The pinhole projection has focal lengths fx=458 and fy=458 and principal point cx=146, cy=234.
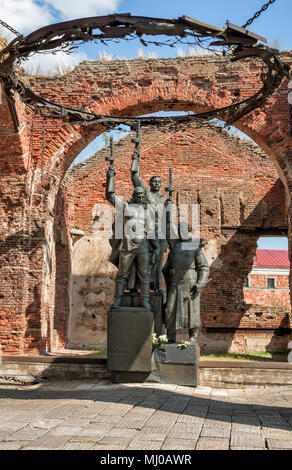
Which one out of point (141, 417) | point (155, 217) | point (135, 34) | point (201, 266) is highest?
point (135, 34)

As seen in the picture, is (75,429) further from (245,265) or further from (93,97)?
(245,265)

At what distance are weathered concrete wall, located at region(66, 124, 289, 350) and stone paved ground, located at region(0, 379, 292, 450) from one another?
695 cm

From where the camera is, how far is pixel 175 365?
643 centimetres

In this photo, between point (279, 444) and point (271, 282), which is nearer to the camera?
point (279, 444)

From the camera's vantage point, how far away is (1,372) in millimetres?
7355

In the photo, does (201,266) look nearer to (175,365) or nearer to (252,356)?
(175,365)

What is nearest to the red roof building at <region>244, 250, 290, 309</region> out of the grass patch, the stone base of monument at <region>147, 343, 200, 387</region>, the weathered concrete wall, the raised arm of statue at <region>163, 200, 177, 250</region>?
the weathered concrete wall

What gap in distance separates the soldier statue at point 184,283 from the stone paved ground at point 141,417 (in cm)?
95

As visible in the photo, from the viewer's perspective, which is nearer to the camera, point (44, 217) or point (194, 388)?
point (194, 388)

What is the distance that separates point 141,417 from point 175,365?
2219 millimetres

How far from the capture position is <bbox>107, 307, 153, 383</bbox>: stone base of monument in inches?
246

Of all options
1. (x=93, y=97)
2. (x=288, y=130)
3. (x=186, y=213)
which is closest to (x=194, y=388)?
(x=288, y=130)

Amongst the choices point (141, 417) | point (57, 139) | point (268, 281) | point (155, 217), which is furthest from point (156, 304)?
point (268, 281)
